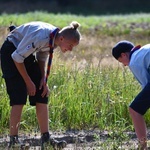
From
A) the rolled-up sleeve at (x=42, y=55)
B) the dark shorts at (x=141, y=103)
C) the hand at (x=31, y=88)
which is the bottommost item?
the dark shorts at (x=141, y=103)

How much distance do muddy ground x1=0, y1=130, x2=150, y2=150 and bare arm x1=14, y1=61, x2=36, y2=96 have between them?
57cm

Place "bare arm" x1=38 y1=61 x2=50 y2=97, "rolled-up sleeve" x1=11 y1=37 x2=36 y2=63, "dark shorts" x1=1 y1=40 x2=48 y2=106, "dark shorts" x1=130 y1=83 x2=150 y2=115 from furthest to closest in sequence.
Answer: "bare arm" x1=38 y1=61 x2=50 y2=97, "dark shorts" x1=1 y1=40 x2=48 y2=106, "rolled-up sleeve" x1=11 y1=37 x2=36 y2=63, "dark shorts" x1=130 y1=83 x2=150 y2=115

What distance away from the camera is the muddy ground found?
604 centimetres

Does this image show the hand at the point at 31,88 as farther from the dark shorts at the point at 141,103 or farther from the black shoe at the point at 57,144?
the dark shorts at the point at 141,103

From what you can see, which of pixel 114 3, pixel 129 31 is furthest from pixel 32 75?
pixel 114 3

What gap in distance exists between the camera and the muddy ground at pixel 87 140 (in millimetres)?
6035

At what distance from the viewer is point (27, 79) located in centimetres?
615

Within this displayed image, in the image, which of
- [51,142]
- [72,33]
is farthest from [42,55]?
[51,142]

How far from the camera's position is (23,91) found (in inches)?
247

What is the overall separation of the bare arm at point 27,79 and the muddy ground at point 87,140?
0.57 m

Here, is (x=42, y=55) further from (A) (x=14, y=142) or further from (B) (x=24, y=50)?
(A) (x=14, y=142)

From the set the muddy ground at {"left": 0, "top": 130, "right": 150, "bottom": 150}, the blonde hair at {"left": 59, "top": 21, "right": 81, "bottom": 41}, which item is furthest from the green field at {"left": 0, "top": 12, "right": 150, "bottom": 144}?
the blonde hair at {"left": 59, "top": 21, "right": 81, "bottom": 41}

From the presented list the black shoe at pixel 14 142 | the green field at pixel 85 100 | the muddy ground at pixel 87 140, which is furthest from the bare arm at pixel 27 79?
the green field at pixel 85 100

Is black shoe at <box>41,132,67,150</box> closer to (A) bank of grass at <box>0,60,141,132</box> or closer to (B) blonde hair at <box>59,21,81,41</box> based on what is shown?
(A) bank of grass at <box>0,60,141,132</box>
